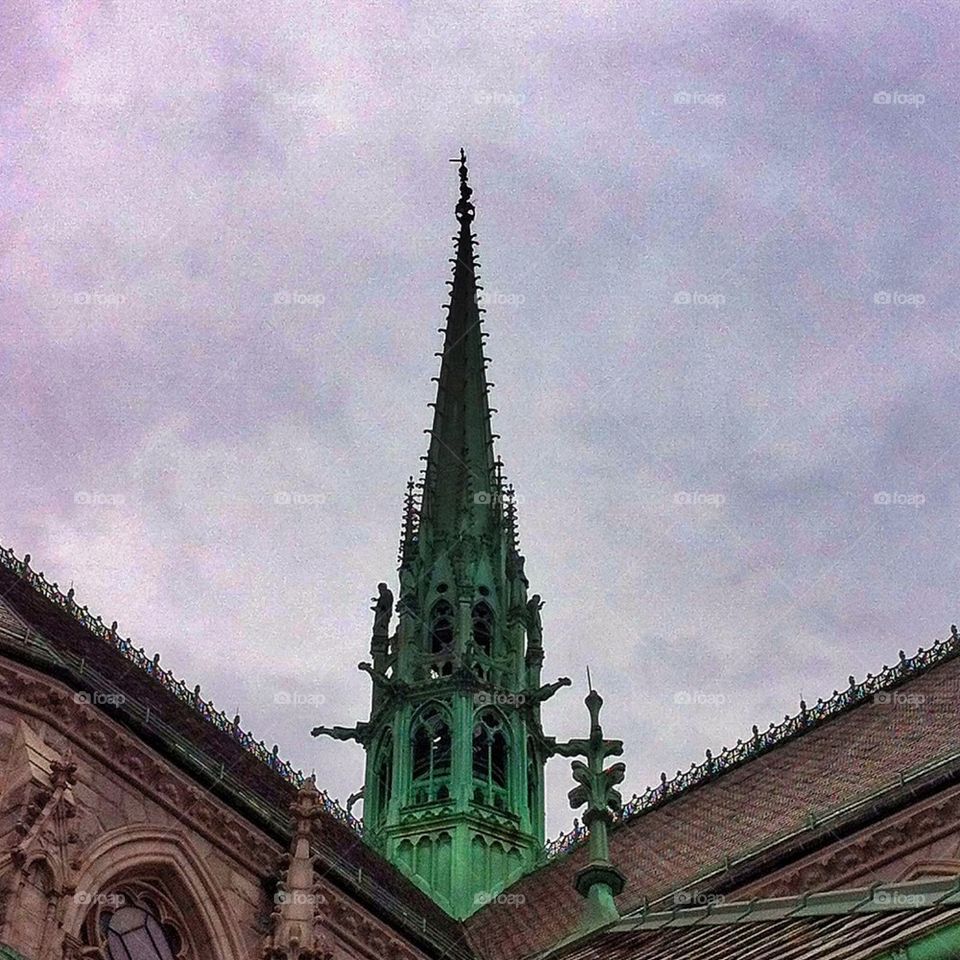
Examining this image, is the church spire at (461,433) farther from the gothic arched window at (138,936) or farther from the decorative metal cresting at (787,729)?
the gothic arched window at (138,936)

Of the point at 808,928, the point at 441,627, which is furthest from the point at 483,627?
the point at 808,928

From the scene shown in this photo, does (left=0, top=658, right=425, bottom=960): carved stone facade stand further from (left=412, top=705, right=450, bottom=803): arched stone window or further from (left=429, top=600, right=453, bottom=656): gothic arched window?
(left=429, top=600, right=453, bottom=656): gothic arched window

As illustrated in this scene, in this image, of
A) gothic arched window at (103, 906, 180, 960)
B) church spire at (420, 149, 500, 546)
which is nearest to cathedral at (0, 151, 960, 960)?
gothic arched window at (103, 906, 180, 960)

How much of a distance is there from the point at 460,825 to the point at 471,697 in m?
3.14

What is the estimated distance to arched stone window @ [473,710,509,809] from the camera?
2992 cm

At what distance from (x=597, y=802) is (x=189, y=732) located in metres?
6.06

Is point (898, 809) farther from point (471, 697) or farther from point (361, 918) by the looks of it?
point (471, 697)

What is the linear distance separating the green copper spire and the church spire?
5 cm

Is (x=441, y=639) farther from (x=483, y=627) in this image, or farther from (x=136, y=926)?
(x=136, y=926)

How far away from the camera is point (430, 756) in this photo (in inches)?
1206

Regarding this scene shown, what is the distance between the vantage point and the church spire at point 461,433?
3600 centimetres

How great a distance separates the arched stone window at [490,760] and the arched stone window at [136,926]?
518 inches

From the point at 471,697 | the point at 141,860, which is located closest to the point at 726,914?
the point at 141,860

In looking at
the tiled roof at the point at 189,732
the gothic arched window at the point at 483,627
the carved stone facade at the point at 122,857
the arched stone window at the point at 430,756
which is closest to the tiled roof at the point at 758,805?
the tiled roof at the point at 189,732
